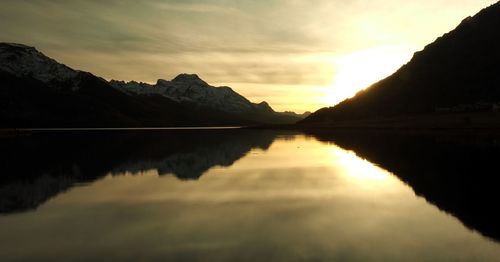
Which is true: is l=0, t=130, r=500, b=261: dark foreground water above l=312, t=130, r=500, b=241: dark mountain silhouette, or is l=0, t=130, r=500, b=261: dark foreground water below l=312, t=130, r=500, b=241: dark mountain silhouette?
below

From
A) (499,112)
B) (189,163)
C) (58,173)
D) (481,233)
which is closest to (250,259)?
(481,233)

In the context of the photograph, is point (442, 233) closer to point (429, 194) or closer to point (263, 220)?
point (263, 220)

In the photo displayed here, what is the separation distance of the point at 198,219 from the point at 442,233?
45.5 feet

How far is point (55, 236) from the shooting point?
21.8 metres

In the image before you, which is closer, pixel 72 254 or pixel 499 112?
pixel 72 254

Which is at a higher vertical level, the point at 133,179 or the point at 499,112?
the point at 499,112

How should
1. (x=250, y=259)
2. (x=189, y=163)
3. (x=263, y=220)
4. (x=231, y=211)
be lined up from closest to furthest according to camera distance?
(x=250, y=259) → (x=263, y=220) → (x=231, y=211) → (x=189, y=163)

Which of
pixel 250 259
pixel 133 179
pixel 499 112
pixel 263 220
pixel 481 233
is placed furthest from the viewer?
pixel 499 112

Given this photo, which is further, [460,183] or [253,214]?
[460,183]

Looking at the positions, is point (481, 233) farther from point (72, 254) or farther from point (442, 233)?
point (72, 254)

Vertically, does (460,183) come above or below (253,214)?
above

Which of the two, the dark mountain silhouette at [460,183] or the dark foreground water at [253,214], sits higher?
the dark mountain silhouette at [460,183]

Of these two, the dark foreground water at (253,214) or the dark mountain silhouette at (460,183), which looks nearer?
the dark foreground water at (253,214)

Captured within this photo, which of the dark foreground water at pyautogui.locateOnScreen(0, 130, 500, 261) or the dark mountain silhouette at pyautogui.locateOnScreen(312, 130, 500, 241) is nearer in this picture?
the dark foreground water at pyautogui.locateOnScreen(0, 130, 500, 261)
